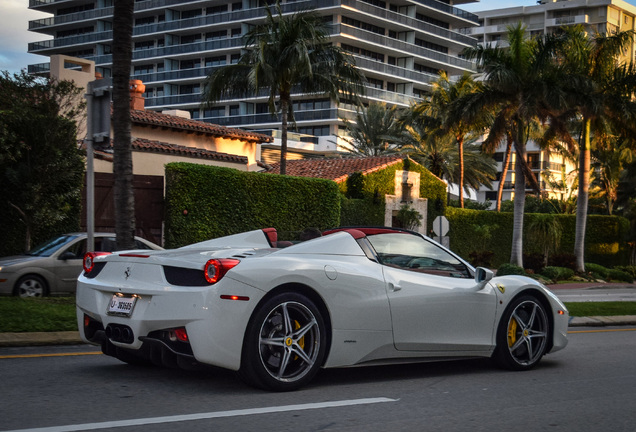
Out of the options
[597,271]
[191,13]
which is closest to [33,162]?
[597,271]

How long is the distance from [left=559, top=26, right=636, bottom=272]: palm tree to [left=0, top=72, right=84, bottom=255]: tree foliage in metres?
22.6

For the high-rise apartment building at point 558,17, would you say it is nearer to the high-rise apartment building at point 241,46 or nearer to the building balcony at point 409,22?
the building balcony at point 409,22

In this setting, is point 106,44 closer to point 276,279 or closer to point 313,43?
point 313,43

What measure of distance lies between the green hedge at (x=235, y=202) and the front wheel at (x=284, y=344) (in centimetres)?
1737

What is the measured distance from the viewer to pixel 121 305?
618 cm

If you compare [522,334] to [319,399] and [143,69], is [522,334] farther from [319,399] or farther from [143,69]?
[143,69]

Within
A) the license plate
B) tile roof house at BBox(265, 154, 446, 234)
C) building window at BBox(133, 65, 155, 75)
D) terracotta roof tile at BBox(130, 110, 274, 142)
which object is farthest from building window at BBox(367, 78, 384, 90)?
the license plate

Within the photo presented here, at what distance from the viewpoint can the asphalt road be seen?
16.5 ft

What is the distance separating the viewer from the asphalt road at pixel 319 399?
504 centimetres

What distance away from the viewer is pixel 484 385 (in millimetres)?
6855

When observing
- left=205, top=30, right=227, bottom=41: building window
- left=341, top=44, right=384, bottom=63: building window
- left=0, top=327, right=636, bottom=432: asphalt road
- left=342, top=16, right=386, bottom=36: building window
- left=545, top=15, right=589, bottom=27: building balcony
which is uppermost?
left=545, top=15, right=589, bottom=27: building balcony

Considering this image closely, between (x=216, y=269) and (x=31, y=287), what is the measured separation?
10.2 meters

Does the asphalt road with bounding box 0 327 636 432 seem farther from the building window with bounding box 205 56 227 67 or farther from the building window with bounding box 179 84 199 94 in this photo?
the building window with bounding box 179 84 199 94

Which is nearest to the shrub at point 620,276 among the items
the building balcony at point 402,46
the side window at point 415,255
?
the side window at point 415,255
